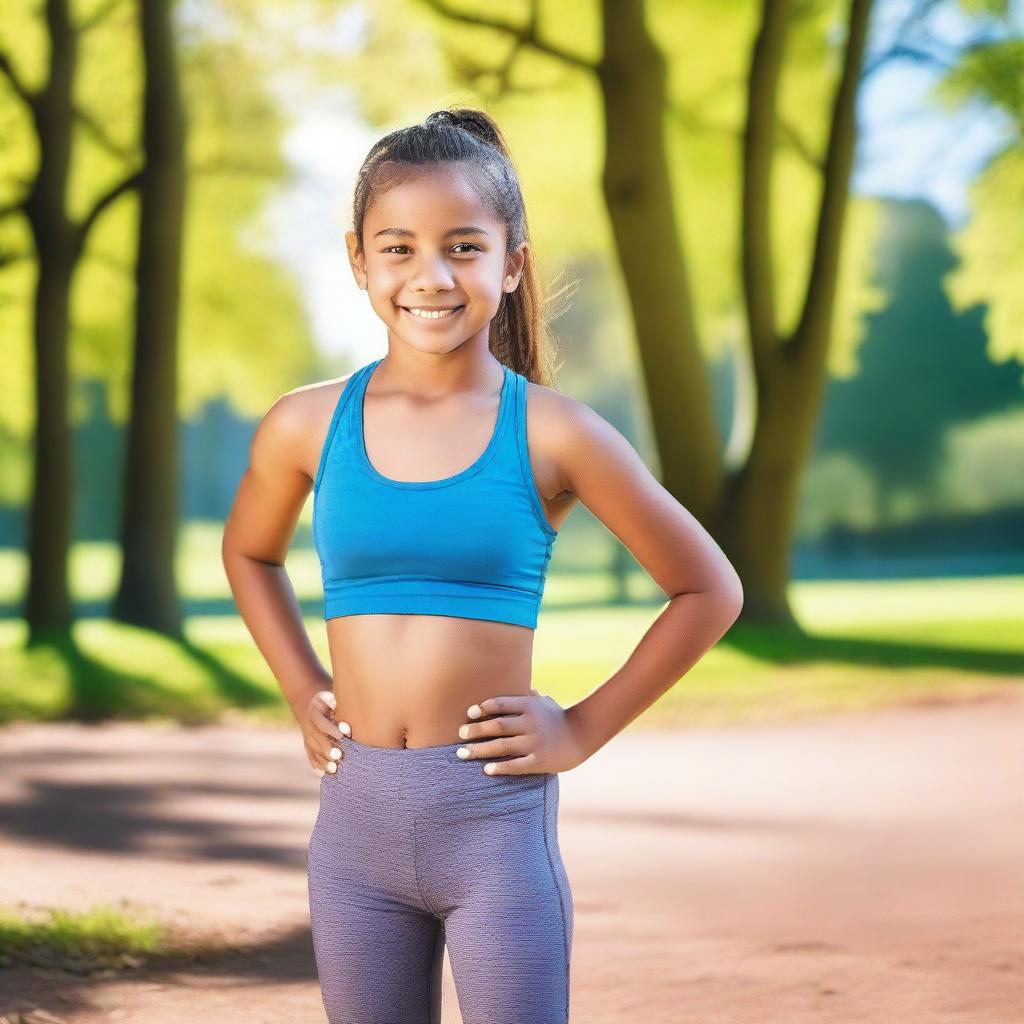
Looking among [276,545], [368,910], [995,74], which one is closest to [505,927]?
[368,910]

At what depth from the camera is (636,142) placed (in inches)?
492

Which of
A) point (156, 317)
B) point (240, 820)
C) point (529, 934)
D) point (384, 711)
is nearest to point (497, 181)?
point (384, 711)

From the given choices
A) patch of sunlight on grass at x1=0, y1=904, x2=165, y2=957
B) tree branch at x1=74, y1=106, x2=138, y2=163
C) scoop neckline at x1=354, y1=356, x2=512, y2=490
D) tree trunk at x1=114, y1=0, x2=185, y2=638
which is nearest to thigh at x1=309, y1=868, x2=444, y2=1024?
scoop neckline at x1=354, y1=356, x2=512, y2=490

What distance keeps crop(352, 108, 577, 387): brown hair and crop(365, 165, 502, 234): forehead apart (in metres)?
0.02

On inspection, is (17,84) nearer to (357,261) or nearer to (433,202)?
(357,261)

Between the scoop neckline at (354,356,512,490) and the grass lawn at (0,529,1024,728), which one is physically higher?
the scoop neckline at (354,356,512,490)

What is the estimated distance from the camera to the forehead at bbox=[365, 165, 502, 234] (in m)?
2.29

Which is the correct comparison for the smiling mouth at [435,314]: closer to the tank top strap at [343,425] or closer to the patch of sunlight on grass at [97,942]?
the tank top strap at [343,425]

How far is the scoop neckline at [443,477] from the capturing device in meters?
2.27

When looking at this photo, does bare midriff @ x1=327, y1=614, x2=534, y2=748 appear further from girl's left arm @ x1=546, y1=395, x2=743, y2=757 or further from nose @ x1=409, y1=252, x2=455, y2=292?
nose @ x1=409, y1=252, x2=455, y2=292

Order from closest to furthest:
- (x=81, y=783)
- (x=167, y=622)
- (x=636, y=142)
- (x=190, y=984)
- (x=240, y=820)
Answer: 1. (x=190, y=984)
2. (x=240, y=820)
3. (x=81, y=783)
4. (x=636, y=142)
5. (x=167, y=622)

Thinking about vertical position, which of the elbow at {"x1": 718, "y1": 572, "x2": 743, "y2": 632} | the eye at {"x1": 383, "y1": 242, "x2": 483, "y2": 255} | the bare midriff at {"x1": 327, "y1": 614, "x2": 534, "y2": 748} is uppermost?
the eye at {"x1": 383, "y1": 242, "x2": 483, "y2": 255}

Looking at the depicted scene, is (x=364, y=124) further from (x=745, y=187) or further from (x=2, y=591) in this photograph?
(x=2, y=591)

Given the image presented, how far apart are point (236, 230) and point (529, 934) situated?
18.5 metres
